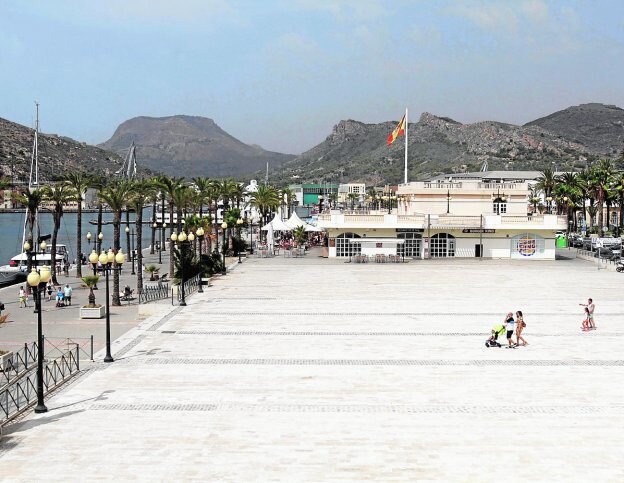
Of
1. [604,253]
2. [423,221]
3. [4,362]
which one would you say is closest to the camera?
[4,362]

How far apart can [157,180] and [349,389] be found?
44.2 m

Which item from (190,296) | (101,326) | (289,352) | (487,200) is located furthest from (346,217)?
(289,352)

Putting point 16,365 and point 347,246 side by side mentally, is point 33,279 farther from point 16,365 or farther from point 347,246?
point 347,246

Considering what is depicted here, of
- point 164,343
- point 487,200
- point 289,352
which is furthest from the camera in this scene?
point 487,200

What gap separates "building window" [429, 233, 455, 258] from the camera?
6588 cm

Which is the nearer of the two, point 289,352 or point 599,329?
point 289,352

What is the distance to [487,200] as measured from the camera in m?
71.4

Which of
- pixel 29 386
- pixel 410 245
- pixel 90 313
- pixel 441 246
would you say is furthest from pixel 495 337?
pixel 441 246

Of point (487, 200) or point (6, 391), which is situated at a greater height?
point (487, 200)

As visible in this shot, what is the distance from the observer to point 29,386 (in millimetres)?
19234

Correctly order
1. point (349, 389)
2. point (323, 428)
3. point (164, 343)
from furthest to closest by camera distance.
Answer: point (164, 343) → point (349, 389) → point (323, 428)

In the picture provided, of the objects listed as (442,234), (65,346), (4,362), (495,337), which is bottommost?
(65,346)

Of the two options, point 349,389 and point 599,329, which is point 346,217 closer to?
point 599,329

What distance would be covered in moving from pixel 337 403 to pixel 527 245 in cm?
5022
